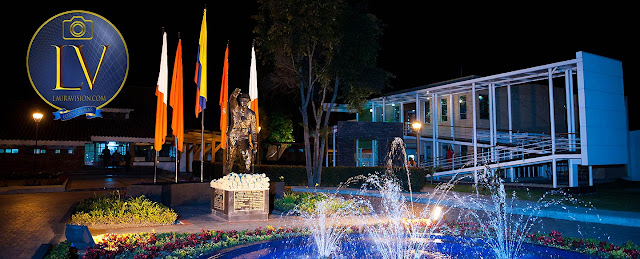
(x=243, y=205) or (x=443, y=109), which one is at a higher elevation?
(x=443, y=109)

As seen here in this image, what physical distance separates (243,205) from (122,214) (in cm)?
306

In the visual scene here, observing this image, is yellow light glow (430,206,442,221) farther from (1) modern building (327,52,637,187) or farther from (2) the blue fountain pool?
(1) modern building (327,52,637,187)

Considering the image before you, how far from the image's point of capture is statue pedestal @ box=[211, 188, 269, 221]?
12258mm

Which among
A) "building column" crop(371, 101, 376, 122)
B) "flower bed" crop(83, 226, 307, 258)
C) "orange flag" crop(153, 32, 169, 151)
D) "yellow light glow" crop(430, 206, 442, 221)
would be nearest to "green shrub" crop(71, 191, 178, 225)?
"flower bed" crop(83, 226, 307, 258)

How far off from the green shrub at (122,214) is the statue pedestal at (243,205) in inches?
52.5

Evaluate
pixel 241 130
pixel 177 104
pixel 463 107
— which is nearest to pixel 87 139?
pixel 177 104

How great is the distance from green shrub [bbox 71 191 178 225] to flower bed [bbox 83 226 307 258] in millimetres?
1544

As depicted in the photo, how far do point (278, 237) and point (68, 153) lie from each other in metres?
28.9

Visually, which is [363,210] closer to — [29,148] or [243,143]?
[243,143]

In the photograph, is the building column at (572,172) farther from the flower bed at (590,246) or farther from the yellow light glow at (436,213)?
the flower bed at (590,246)

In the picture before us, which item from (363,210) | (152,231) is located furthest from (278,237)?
(363,210)

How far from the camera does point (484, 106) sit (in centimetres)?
2980

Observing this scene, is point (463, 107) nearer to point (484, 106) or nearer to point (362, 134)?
point (484, 106)

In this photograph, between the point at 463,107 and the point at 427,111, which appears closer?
the point at 463,107
